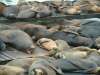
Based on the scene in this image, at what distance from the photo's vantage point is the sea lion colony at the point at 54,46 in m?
4.38

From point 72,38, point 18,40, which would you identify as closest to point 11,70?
point 18,40

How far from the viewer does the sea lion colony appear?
438 centimetres

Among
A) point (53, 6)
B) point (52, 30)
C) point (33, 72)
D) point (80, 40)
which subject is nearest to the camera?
point (33, 72)

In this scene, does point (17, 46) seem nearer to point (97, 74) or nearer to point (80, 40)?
point (80, 40)

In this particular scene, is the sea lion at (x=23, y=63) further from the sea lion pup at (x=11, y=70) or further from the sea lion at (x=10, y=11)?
the sea lion at (x=10, y=11)

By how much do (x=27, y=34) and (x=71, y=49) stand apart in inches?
36.7

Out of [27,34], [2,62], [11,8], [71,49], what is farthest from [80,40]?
[11,8]

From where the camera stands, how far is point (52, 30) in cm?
630

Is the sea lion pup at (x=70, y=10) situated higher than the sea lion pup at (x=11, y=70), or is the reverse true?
the sea lion pup at (x=11, y=70)

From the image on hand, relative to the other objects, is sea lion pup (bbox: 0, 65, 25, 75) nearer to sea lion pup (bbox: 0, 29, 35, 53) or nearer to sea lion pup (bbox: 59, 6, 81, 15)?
sea lion pup (bbox: 0, 29, 35, 53)

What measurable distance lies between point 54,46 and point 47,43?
23cm

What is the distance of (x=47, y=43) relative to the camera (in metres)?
5.60

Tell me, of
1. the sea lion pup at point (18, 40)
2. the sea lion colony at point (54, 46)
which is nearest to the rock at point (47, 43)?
the sea lion colony at point (54, 46)

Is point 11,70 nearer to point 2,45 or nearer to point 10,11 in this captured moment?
point 2,45
